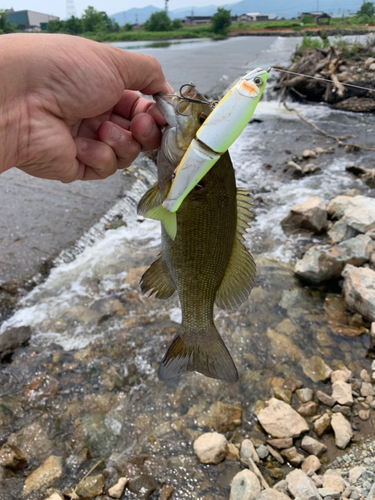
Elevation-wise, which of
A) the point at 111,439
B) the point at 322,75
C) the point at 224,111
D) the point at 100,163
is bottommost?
the point at 111,439

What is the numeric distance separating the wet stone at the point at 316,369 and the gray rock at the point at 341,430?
0.62 m

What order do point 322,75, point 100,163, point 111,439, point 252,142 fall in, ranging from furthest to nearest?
point 322,75 → point 252,142 → point 111,439 → point 100,163

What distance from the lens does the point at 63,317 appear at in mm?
5555

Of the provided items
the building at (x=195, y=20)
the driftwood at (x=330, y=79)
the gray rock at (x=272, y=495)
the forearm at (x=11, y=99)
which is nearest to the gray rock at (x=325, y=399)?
the gray rock at (x=272, y=495)

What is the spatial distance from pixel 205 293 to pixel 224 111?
4.55ft

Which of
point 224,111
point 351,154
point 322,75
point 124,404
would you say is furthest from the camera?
point 322,75

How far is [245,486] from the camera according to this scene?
3027 millimetres

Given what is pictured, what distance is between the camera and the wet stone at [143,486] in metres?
3.22

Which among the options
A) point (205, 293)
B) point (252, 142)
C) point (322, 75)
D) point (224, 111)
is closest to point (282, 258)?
point (205, 293)

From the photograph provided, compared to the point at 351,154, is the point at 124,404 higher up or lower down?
lower down

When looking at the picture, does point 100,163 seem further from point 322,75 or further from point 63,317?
point 322,75

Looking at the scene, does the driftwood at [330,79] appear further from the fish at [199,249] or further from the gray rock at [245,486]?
the gray rock at [245,486]

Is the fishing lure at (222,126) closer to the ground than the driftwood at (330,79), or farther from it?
closer to the ground

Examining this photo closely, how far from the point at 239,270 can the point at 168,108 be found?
3.93ft
